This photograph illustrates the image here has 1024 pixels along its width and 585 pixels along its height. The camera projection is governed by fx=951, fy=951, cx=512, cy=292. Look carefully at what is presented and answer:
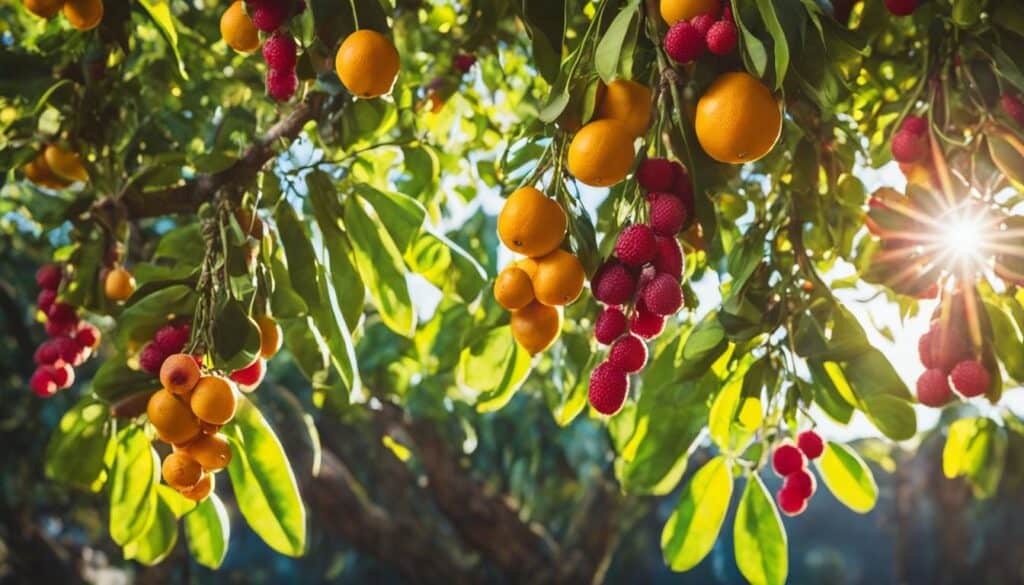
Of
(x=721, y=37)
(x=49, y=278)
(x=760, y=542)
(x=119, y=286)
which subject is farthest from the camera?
(x=49, y=278)

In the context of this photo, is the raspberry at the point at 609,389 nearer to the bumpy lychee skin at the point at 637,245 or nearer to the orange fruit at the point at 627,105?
the bumpy lychee skin at the point at 637,245

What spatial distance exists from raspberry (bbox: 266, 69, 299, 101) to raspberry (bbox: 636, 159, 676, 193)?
14.2 inches

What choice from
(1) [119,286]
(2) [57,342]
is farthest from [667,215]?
(2) [57,342]

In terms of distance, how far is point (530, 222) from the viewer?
2.60 ft

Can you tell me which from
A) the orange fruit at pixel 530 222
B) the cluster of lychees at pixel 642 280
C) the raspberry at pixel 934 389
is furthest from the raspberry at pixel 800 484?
the orange fruit at pixel 530 222

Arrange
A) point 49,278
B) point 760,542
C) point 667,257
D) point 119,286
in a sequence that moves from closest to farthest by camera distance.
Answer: point 667,257
point 760,542
point 119,286
point 49,278

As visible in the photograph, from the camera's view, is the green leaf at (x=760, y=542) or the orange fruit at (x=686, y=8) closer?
the orange fruit at (x=686, y=8)

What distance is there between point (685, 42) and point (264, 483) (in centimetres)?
70

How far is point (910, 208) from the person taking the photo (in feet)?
3.42

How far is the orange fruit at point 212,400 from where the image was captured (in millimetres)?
890

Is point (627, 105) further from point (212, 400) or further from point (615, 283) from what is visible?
point (212, 400)

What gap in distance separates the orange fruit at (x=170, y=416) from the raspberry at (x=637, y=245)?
447mm

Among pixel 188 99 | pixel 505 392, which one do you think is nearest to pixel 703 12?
pixel 505 392

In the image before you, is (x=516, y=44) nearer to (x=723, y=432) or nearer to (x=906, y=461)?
(x=723, y=432)
